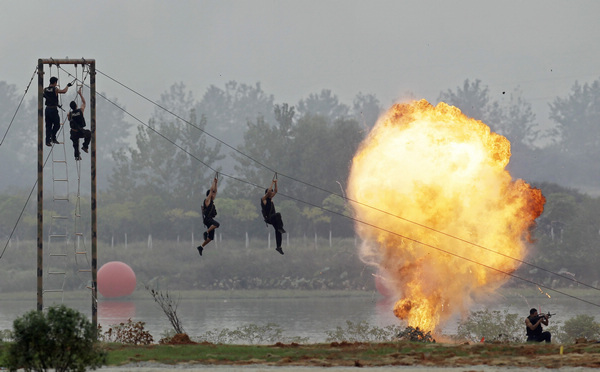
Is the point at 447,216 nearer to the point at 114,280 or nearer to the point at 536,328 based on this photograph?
the point at 536,328

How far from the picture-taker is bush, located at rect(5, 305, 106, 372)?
1866 cm

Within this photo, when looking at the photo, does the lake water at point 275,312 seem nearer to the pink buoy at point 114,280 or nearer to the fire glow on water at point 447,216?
the pink buoy at point 114,280

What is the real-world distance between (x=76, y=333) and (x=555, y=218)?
74628mm

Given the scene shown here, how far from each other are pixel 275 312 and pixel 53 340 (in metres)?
47.7

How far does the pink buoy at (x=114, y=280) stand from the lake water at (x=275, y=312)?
45.2 inches

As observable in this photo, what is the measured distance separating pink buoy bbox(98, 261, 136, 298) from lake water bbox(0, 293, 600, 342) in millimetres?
1149

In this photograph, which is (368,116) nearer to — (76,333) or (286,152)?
(286,152)

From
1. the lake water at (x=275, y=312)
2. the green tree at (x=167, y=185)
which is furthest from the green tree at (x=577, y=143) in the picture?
the lake water at (x=275, y=312)

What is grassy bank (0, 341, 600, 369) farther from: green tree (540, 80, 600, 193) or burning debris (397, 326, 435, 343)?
green tree (540, 80, 600, 193)

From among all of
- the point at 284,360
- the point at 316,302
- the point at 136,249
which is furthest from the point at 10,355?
the point at 136,249

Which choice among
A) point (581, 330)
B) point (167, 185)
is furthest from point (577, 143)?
point (581, 330)

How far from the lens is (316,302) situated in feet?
251

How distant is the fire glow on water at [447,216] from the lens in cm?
3666

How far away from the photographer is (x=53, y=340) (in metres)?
18.8
